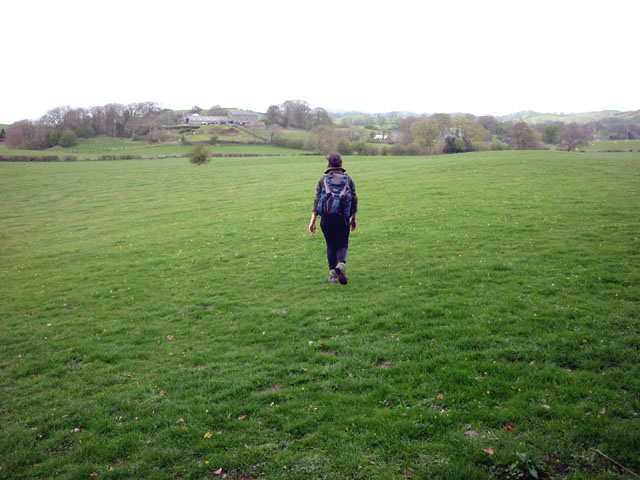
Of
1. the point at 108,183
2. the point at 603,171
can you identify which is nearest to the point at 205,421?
the point at 603,171

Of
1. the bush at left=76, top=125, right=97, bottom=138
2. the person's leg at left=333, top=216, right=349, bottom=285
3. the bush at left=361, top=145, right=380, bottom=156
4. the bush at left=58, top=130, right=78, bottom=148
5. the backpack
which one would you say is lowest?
the person's leg at left=333, top=216, right=349, bottom=285

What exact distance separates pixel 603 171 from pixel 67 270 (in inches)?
1402

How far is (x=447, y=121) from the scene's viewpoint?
85.3m

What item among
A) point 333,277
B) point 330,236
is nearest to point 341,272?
point 333,277

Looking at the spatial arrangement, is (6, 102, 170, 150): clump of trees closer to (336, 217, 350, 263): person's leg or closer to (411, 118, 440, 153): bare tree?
(411, 118, 440, 153): bare tree

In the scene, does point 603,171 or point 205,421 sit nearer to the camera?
point 205,421

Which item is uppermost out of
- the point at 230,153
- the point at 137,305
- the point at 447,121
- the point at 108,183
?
the point at 447,121

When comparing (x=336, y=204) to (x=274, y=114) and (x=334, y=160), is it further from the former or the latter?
(x=274, y=114)

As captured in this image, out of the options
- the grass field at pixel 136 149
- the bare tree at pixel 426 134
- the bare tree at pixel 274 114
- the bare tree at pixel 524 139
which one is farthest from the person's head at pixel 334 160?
the bare tree at pixel 274 114

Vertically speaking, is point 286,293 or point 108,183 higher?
point 108,183

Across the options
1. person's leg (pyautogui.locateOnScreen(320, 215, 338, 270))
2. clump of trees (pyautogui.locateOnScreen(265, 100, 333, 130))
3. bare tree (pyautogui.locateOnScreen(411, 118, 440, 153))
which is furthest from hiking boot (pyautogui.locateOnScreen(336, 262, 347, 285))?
clump of trees (pyautogui.locateOnScreen(265, 100, 333, 130))

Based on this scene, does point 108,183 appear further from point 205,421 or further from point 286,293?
point 205,421

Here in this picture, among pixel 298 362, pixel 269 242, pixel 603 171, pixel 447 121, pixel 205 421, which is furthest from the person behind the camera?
pixel 447 121

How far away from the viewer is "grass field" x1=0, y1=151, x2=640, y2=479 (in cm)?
490
